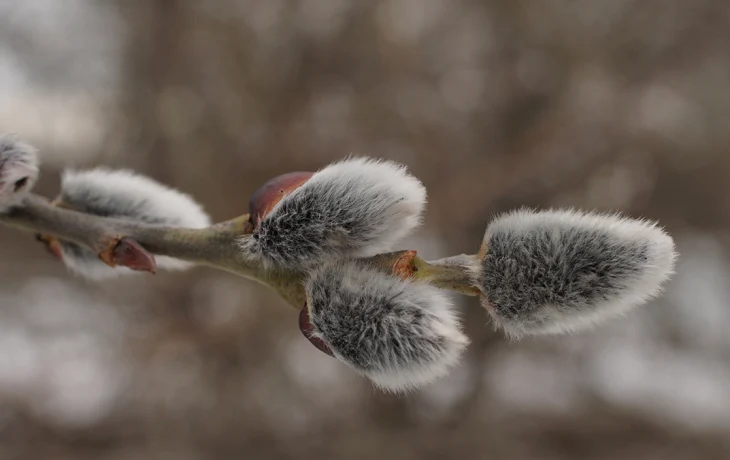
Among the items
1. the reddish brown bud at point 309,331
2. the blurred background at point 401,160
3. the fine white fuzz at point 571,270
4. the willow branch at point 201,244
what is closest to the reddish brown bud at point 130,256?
the willow branch at point 201,244

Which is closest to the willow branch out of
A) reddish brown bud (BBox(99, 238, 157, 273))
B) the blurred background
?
reddish brown bud (BBox(99, 238, 157, 273))

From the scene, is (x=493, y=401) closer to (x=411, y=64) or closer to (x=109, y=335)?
(x=411, y=64)

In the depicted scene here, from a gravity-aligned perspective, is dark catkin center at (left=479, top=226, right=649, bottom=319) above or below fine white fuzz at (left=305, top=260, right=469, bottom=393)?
above

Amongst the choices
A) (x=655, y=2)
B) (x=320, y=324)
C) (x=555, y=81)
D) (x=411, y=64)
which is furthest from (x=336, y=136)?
(x=320, y=324)

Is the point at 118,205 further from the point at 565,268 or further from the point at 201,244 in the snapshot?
the point at 565,268

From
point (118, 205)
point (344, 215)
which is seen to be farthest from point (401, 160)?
point (344, 215)

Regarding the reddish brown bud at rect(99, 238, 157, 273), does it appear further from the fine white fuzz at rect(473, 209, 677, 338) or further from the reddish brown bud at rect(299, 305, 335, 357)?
the fine white fuzz at rect(473, 209, 677, 338)
